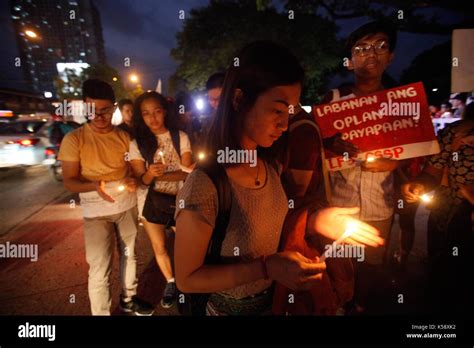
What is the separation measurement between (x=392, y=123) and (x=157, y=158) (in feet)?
7.33

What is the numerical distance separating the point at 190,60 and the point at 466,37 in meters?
26.5

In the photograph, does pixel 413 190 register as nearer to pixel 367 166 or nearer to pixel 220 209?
pixel 367 166

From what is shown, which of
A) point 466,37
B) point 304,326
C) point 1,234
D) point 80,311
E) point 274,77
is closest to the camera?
point 274,77

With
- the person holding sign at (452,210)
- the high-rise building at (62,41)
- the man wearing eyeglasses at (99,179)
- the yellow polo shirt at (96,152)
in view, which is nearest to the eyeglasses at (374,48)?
the person holding sign at (452,210)

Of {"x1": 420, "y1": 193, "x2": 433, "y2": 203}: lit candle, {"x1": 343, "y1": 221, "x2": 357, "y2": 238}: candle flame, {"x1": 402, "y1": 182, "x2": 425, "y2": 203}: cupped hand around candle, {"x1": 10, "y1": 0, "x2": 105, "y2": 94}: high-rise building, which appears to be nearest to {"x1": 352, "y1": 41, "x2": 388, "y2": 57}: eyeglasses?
{"x1": 402, "y1": 182, "x2": 425, "y2": 203}: cupped hand around candle

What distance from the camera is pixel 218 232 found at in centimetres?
130

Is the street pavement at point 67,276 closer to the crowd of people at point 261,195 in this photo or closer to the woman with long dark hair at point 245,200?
the crowd of people at point 261,195

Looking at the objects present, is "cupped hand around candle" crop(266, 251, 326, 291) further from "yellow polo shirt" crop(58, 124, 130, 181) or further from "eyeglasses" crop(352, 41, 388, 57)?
"yellow polo shirt" crop(58, 124, 130, 181)

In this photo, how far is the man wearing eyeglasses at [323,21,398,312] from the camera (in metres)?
2.24

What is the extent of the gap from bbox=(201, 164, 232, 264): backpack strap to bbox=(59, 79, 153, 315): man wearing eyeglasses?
160cm

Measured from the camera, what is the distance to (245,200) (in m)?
1.33

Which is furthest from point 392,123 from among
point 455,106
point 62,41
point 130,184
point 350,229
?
point 62,41

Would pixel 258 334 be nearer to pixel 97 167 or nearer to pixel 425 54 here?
pixel 97 167

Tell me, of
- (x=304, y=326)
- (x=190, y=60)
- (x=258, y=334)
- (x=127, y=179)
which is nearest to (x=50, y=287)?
(x=127, y=179)
